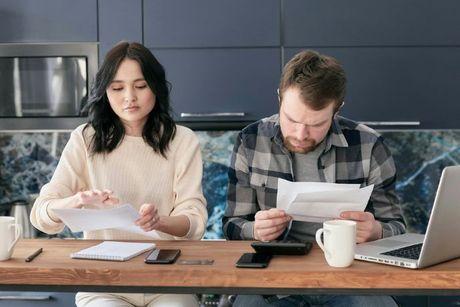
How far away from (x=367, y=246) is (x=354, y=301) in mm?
215

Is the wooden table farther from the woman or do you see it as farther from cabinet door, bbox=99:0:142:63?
cabinet door, bbox=99:0:142:63

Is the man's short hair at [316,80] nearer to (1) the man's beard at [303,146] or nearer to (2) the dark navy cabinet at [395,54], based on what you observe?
(1) the man's beard at [303,146]

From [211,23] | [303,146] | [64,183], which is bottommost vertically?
[64,183]

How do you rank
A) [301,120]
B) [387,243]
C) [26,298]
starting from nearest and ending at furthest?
[387,243], [301,120], [26,298]

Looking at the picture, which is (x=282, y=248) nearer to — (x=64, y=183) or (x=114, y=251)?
(x=114, y=251)

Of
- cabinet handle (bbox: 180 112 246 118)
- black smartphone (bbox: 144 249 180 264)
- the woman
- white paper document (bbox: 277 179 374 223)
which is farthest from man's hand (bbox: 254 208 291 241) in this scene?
cabinet handle (bbox: 180 112 246 118)

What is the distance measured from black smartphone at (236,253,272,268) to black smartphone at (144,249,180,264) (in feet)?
0.54

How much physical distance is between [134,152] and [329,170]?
2.15 feet

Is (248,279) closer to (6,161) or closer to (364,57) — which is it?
(364,57)

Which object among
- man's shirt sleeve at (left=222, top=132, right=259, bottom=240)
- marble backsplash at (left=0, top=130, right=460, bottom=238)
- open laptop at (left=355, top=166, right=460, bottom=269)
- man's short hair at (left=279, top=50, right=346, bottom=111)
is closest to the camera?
open laptop at (left=355, top=166, right=460, bottom=269)

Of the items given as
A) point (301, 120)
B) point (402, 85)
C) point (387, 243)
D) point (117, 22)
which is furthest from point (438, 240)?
point (117, 22)

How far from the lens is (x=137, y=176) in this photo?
2.23 m

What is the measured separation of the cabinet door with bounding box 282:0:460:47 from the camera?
120 inches

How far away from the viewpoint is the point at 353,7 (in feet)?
9.99
